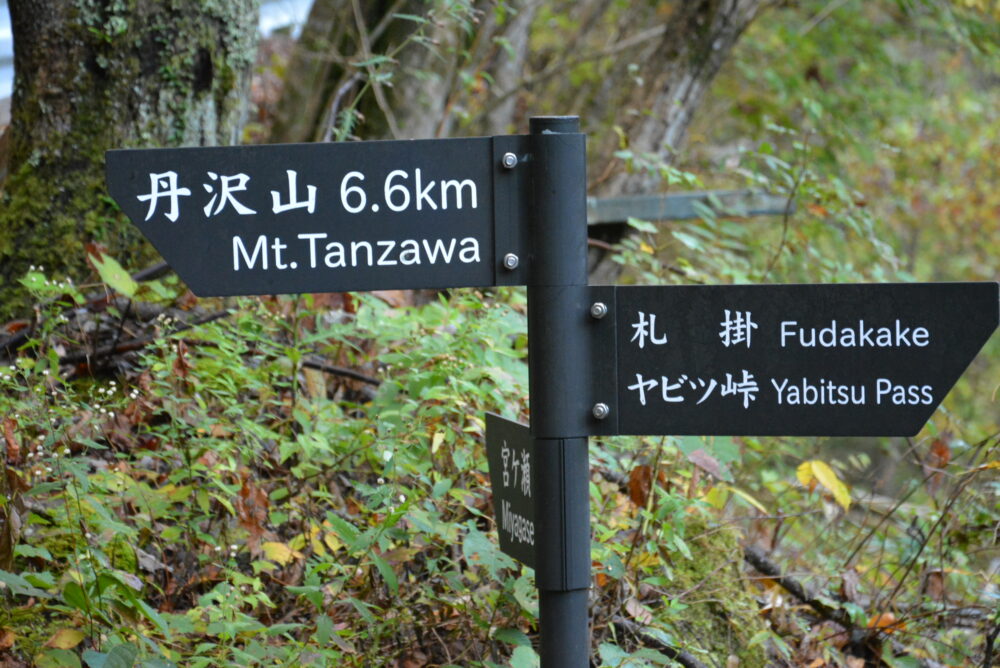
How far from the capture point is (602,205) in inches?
185

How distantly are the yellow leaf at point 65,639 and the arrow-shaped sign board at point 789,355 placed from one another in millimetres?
1239

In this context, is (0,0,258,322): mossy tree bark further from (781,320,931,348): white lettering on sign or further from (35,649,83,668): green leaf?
(781,320,931,348): white lettering on sign

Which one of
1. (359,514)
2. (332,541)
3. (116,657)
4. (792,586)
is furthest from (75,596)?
(792,586)

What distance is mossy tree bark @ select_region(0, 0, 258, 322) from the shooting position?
3406mm

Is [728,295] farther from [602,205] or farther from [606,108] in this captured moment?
[606,108]

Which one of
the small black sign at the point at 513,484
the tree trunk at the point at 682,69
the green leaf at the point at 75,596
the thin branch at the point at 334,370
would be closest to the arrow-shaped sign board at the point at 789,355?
the small black sign at the point at 513,484

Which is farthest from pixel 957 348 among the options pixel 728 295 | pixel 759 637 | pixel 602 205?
pixel 602 205

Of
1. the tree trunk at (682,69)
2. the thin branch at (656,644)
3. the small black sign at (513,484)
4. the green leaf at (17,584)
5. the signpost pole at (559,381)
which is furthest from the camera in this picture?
the tree trunk at (682,69)

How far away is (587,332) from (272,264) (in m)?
0.56

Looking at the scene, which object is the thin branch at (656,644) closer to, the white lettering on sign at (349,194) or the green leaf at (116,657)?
the green leaf at (116,657)

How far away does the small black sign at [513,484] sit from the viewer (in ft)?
6.12

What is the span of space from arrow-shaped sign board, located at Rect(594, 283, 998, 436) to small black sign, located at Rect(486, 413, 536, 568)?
0.65 feet

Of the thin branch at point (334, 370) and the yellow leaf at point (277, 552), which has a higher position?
the thin branch at point (334, 370)

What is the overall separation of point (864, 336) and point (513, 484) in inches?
27.6
